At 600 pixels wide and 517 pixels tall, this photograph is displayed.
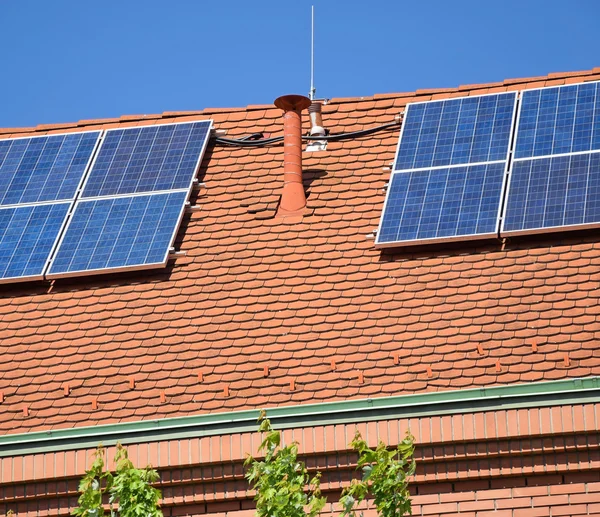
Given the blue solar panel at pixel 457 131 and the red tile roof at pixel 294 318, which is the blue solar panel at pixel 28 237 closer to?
the red tile roof at pixel 294 318

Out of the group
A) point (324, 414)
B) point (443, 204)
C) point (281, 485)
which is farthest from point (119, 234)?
point (281, 485)

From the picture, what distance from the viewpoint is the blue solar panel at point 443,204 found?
16312 millimetres

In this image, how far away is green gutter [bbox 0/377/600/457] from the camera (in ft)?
43.8

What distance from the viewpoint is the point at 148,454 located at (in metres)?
14.1

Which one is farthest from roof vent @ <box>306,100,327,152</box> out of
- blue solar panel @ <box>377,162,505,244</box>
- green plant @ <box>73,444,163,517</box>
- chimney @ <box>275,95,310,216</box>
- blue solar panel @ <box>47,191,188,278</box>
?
green plant @ <box>73,444,163,517</box>

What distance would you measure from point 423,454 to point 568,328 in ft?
7.11

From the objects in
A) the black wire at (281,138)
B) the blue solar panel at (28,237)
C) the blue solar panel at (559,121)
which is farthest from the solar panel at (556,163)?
the blue solar panel at (28,237)

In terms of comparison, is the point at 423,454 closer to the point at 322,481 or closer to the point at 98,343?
the point at 322,481

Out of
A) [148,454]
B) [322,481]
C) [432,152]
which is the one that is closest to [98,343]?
[148,454]

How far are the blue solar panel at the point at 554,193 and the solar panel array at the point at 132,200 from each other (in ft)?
13.2

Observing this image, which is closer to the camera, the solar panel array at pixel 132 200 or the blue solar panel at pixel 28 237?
the solar panel array at pixel 132 200

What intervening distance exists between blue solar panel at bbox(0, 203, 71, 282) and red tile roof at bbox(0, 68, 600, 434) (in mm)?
278

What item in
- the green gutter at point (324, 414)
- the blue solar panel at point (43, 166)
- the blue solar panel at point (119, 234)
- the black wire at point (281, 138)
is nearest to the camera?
the green gutter at point (324, 414)

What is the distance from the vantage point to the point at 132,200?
1798 cm
